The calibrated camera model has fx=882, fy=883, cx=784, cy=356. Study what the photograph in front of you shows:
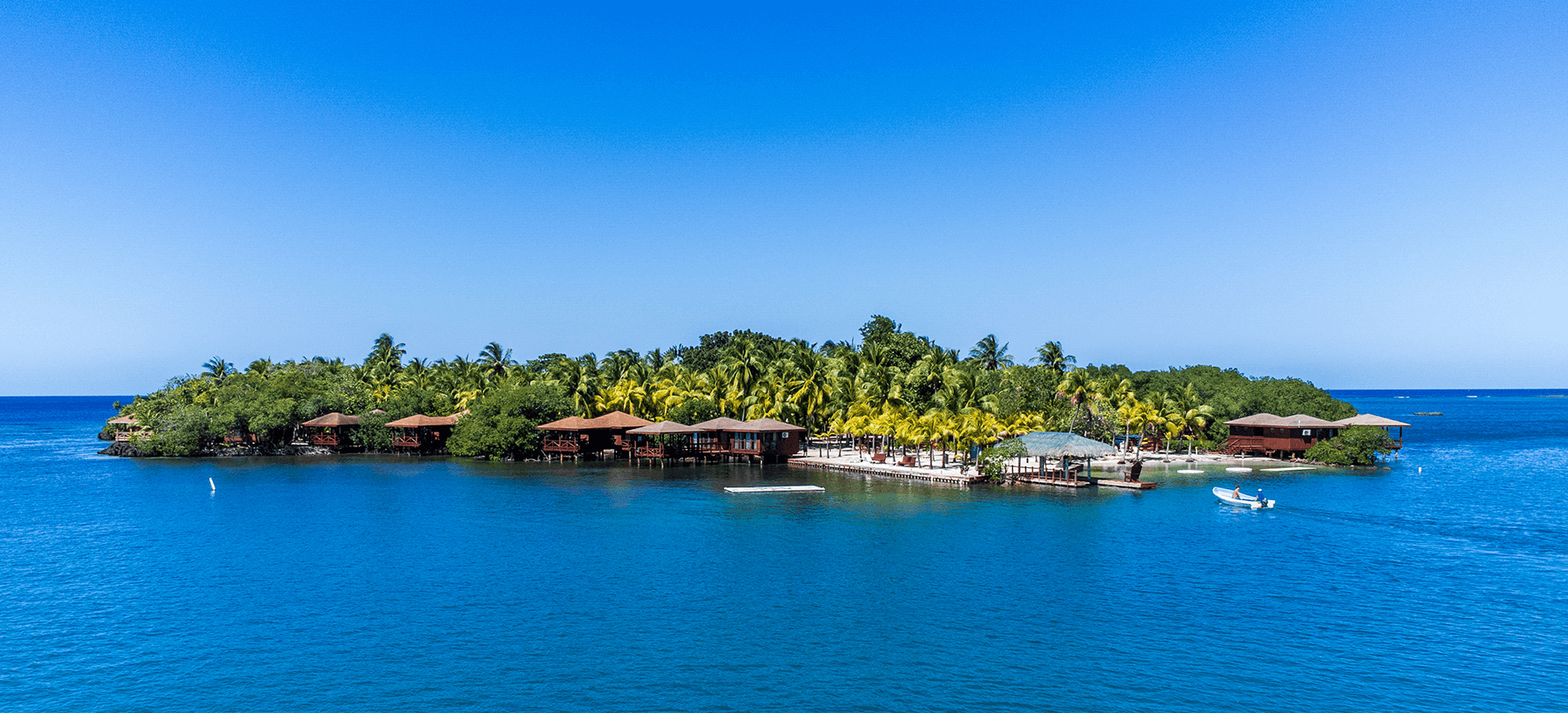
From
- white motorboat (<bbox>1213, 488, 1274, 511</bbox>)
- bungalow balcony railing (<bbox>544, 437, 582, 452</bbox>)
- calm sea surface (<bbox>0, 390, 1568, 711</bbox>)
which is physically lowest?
calm sea surface (<bbox>0, 390, 1568, 711</bbox>)

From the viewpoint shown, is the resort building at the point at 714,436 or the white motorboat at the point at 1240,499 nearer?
the white motorboat at the point at 1240,499

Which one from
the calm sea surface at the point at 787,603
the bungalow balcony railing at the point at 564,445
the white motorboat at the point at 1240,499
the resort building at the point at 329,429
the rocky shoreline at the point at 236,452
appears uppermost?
the resort building at the point at 329,429

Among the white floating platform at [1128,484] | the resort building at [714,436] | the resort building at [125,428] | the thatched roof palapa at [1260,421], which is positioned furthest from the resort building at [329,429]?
the thatched roof palapa at [1260,421]

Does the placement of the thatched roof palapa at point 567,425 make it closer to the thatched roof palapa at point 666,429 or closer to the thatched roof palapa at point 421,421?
the thatched roof palapa at point 666,429

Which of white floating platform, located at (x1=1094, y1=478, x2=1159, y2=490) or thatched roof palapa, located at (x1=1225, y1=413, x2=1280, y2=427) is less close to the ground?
thatched roof palapa, located at (x1=1225, y1=413, x2=1280, y2=427)

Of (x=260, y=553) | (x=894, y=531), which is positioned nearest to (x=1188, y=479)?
(x=894, y=531)

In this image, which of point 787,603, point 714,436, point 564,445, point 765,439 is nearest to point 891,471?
point 765,439

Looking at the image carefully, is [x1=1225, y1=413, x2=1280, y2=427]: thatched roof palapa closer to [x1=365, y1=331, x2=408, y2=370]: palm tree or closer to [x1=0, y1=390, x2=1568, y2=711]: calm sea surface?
[x1=0, y1=390, x2=1568, y2=711]: calm sea surface

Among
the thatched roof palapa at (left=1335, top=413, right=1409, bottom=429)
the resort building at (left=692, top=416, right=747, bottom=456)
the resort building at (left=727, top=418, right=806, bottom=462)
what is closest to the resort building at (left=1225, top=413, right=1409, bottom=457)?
the thatched roof palapa at (left=1335, top=413, right=1409, bottom=429)
